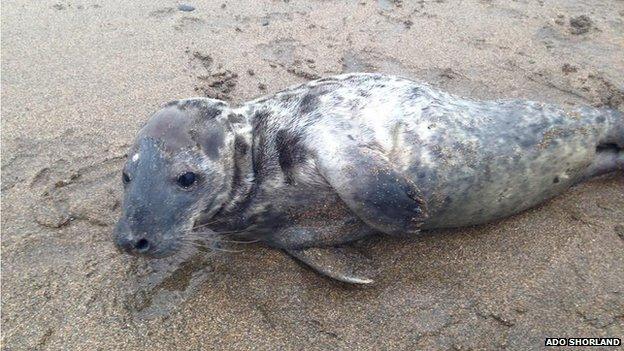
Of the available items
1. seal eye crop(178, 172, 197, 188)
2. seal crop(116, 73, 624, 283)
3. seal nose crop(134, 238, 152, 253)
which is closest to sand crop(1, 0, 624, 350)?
seal crop(116, 73, 624, 283)

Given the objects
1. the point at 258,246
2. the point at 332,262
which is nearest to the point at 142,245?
the point at 258,246

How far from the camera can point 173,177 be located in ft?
7.64

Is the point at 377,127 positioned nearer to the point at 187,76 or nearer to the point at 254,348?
the point at 254,348

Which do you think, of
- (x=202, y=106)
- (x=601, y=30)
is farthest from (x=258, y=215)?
(x=601, y=30)

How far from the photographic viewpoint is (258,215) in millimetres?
2607

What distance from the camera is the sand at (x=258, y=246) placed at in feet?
7.61

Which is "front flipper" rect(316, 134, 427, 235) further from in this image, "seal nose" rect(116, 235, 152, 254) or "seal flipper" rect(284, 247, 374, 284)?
"seal nose" rect(116, 235, 152, 254)

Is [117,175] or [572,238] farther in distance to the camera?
[117,175]

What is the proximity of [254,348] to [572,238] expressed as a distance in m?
1.78

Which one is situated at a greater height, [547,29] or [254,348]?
[547,29]

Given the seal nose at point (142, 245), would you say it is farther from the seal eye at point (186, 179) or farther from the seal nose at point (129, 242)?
the seal eye at point (186, 179)

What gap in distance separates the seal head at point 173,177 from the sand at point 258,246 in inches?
14.1

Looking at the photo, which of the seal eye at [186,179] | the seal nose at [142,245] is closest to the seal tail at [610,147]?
the seal eye at [186,179]

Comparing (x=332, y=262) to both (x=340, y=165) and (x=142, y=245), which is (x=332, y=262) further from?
(x=142, y=245)
